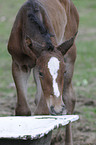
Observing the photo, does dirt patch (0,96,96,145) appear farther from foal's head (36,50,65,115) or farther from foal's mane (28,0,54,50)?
foal's mane (28,0,54,50)

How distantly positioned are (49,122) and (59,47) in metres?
1.17

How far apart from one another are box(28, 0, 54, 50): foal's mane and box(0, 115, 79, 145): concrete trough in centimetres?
101

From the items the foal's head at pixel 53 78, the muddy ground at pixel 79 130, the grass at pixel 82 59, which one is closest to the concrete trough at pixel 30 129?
the foal's head at pixel 53 78

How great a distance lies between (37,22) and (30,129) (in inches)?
64.6

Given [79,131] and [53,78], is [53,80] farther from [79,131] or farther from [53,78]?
[79,131]

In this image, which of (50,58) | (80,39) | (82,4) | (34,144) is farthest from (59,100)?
(82,4)

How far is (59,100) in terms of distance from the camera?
13.5 ft

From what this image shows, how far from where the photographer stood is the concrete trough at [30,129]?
10.3ft

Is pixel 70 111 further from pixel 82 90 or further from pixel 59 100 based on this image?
pixel 82 90

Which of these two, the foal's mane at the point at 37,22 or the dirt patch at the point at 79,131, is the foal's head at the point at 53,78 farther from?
the dirt patch at the point at 79,131

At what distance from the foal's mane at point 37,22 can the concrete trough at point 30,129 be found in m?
1.01

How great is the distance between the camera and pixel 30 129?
3.63 m

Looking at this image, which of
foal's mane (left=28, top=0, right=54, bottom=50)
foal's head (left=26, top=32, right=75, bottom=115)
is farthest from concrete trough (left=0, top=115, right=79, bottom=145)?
foal's mane (left=28, top=0, right=54, bottom=50)

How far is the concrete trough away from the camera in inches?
124
